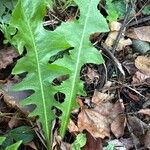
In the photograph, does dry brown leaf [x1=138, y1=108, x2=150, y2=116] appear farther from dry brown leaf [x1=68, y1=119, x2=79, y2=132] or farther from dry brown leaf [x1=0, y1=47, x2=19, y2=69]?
dry brown leaf [x1=0, y1=47, x2=19, y2=69]

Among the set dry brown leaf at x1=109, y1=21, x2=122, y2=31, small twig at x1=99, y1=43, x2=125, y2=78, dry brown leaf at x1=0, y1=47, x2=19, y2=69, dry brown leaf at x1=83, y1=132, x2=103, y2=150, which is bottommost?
dry brown leaf at x1=83, y1=132, x2=103, y2=150

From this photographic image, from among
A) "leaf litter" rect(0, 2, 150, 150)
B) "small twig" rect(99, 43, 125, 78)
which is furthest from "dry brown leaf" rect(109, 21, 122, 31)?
"small twig" rect(99, 43, 125, 78)

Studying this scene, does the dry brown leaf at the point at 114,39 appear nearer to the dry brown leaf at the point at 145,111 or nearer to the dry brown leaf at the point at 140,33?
the dry brown leaf at the point at 140,33

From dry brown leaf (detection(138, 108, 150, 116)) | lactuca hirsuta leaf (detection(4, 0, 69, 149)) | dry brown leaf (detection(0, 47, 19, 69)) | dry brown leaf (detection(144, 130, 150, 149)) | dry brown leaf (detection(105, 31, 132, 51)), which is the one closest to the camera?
lactuca hirsuta leaf (detection(4, 0, 69, 149))

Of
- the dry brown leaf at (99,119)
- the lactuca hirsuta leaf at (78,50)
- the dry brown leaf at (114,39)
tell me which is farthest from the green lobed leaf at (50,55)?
the dry brown leaf at (114,39)

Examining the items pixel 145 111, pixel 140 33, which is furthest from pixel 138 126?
pixel 140 33

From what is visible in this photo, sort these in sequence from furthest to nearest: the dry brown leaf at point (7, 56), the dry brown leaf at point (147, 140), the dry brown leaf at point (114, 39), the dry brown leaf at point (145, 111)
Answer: the dry brown leaf at point (114, 39) → the dry brown leaf at point (7, 56) → the dry brown leaf at point (145, 111) → the dry brown leaf at point (147, 140)

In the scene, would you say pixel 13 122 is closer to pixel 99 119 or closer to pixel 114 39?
pixel 99 119

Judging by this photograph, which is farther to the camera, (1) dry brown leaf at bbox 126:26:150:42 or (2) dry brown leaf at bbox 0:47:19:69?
(1) dry brown leaf at bbox 126:26:150:42
